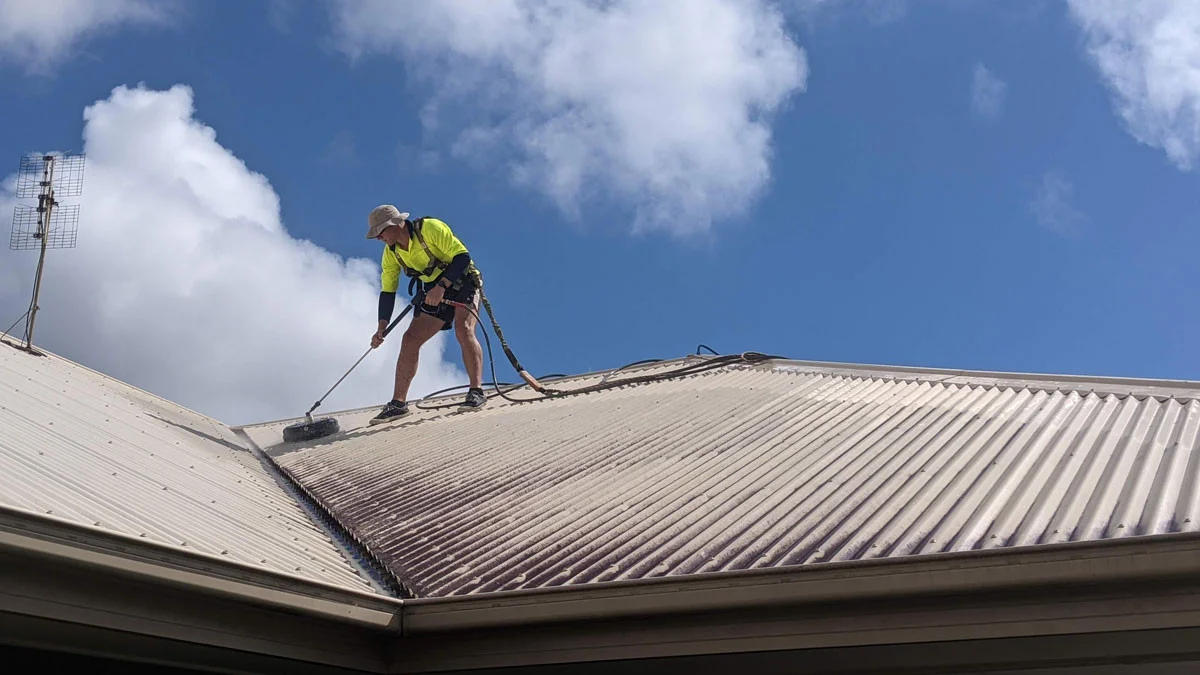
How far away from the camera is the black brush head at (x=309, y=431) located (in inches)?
400

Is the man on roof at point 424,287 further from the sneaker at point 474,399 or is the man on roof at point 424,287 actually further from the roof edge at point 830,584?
the roof edge at point 830,584

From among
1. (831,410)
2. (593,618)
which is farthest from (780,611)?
(831,410)

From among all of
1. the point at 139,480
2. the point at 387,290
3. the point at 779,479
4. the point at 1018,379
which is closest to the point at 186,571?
the point at 139,480

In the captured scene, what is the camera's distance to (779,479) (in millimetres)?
5312

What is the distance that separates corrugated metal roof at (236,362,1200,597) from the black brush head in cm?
134

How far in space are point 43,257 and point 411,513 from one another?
6.43 m

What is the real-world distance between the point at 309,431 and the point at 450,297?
1956mm

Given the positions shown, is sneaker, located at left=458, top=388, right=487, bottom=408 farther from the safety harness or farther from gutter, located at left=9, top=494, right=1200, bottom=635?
gutter, located at left=9, top=494, right=1200, bottom=635

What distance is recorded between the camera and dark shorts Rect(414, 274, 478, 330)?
427 inches

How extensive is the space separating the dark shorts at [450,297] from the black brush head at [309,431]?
1520mm

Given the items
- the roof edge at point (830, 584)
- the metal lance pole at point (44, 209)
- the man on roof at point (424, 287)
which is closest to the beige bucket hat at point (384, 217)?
the man on roof at point (424, 287)

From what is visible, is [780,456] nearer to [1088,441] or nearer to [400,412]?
[1088,441]

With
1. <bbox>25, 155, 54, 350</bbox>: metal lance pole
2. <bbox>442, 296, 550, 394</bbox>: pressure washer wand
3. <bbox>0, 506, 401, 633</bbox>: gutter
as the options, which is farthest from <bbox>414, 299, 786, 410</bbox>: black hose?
<bbox>0, 506, 401, 633</bbox>: gutter

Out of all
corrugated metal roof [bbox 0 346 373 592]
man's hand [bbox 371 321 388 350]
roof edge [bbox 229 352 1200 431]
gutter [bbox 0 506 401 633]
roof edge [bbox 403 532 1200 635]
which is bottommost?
gutter [bbox 0 506 401 633]
